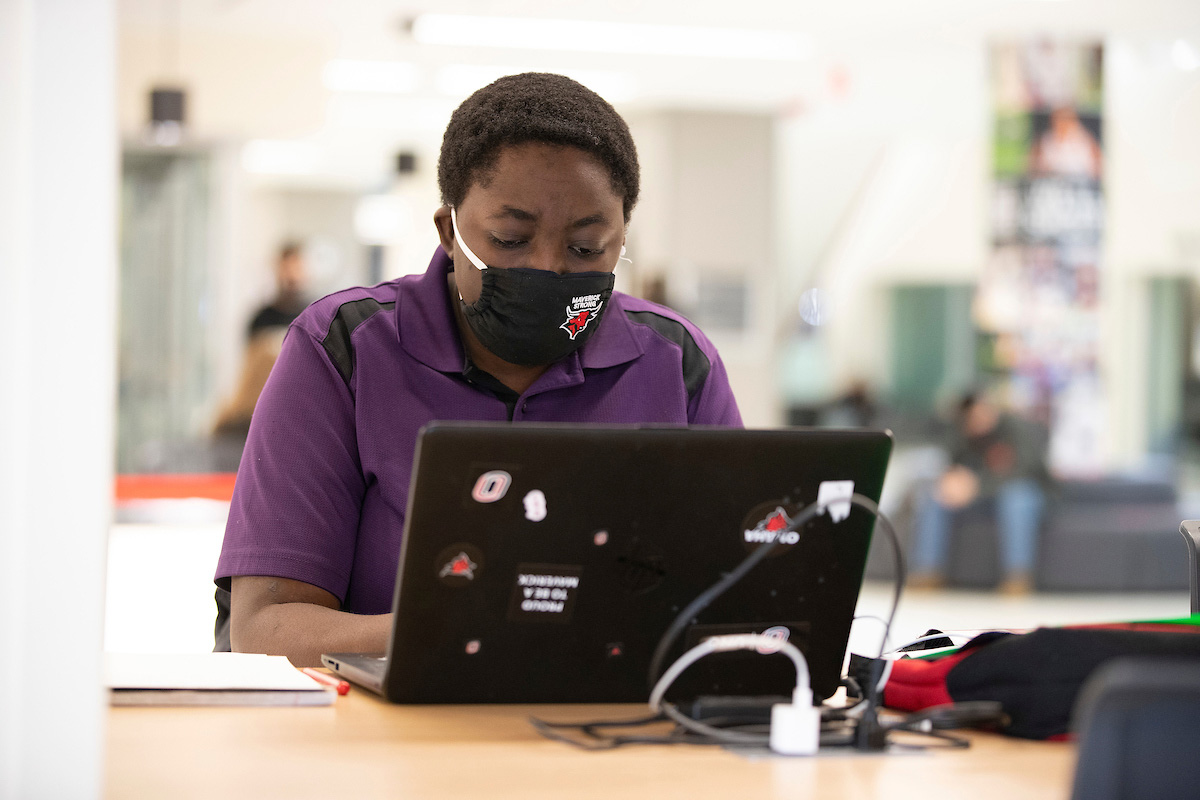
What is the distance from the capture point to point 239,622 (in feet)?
4.85

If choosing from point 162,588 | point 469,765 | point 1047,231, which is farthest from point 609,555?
point 1047,231

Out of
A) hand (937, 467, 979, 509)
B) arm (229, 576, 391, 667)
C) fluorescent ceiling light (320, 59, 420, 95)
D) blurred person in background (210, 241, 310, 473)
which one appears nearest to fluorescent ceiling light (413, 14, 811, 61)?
fluorescent ceiling light (320, 59, 420, 95)

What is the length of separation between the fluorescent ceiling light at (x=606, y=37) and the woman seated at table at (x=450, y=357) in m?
5.75

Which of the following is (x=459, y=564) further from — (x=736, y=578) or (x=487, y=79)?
(x=487, y=79)

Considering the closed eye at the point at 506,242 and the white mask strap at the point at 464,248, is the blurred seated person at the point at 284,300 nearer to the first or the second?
the white mask strap at the point at 464,248

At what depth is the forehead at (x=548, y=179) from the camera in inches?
61.2

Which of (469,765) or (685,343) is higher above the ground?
(685,343)

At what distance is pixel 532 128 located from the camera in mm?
1568

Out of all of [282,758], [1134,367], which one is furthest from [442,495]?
[1134,367]

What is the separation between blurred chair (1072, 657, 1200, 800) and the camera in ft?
2.23

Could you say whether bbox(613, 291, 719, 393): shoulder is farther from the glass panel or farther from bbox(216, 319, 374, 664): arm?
the glass panel

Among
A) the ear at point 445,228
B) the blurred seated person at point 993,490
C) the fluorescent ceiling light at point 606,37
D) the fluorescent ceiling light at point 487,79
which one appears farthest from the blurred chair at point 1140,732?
the fluorescent ceiling light at point 487,79

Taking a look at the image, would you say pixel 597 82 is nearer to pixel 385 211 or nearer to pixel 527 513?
pixel 385 211

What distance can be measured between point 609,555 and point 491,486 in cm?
11
